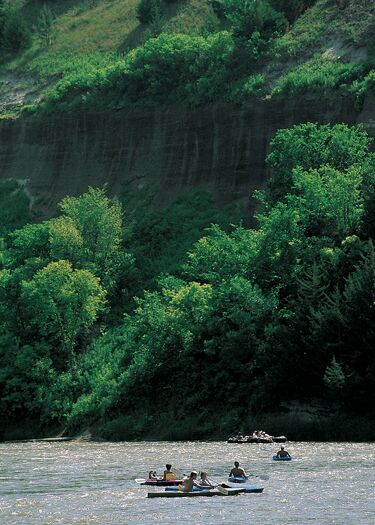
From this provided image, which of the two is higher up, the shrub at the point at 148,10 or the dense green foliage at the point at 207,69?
the shrub at the point at 148,10

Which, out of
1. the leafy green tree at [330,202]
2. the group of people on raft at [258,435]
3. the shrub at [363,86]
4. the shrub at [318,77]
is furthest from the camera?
the shrub at [318,77]

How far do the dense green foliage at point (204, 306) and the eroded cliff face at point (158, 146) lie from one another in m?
4.36

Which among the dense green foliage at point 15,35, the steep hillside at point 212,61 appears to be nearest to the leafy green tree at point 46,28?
the dense green foliage at point 15,35

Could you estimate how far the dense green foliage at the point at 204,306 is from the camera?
80.1 meters

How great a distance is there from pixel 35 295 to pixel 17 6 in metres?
67.8

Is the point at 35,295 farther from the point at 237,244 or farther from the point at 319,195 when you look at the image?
the point at 319,195

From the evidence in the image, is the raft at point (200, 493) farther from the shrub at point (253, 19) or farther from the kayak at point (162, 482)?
the shrub at point (253, 19)

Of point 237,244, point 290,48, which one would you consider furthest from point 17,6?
point 237,244

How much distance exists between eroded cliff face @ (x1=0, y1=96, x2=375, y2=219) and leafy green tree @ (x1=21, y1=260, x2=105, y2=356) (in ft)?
56.7

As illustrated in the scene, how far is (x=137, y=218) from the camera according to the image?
4385 inches

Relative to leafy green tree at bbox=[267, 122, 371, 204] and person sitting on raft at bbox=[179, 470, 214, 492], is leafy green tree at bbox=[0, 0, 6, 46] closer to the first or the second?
leafy green tree at bbox=[267, 122, 371, 204]

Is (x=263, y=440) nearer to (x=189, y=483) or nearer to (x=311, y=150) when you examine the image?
(x=189, y=483)

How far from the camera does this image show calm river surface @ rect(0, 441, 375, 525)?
1940 inches

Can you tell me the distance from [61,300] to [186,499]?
4201 centimetres
